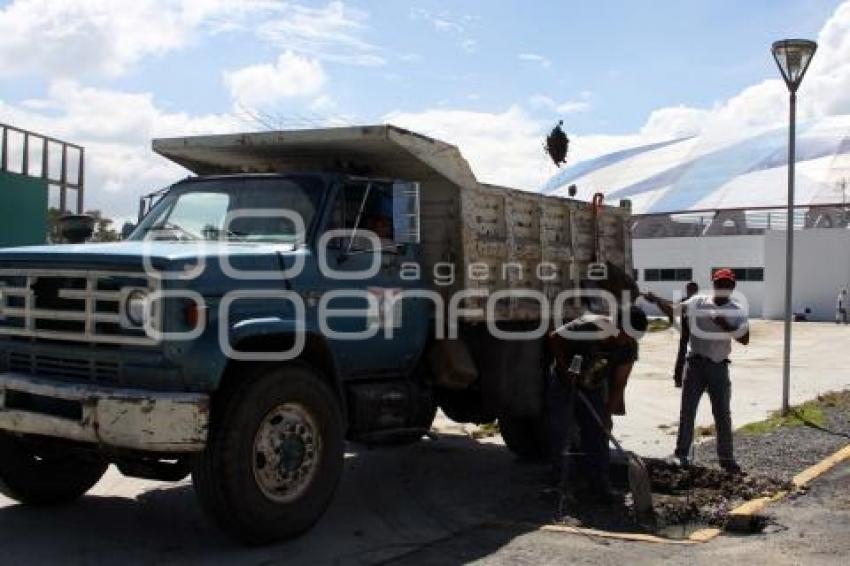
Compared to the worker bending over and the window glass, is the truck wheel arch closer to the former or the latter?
the window glass

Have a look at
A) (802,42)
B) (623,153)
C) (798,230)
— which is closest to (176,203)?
(802,42)

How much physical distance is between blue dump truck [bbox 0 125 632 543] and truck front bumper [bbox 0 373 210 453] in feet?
0.04

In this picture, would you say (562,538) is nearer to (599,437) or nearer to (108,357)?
(599,437)

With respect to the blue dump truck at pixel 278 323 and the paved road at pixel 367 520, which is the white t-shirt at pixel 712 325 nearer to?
the blue dump truck at pixel 278 323

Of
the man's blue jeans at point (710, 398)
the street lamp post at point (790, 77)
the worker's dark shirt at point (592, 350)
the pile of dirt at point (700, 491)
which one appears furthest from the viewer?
the street lamp post at point (790, 77)

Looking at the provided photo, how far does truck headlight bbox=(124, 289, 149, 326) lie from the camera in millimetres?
5898

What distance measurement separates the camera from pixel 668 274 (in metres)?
51.2

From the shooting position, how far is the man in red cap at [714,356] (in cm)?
862

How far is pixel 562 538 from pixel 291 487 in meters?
1.78

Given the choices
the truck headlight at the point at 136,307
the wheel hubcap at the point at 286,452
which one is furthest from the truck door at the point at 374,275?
the truck headlight at the point at 136,307

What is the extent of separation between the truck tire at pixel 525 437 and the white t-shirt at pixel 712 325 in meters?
1.60

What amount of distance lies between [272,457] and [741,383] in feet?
40.3

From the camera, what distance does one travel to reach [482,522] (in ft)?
23.1

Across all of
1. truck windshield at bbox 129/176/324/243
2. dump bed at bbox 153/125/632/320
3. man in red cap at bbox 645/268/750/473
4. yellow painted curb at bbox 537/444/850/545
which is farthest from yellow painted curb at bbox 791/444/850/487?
truck windshield at bbox 129/176/324/243
